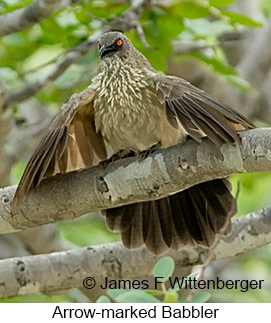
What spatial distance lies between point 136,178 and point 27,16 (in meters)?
1.02

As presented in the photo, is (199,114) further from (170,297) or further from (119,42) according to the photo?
(119,42)

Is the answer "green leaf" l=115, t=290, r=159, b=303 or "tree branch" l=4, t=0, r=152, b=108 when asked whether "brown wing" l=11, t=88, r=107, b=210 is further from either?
Result: "green leaf" l=115, t=290, r=159, b=303

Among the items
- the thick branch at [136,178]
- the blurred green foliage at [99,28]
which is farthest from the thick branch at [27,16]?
the thick branch at [136,178]

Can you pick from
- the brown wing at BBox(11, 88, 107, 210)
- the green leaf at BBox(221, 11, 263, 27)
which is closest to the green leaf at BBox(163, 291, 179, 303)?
the brown wing at BBox(11, 88, 107, 210)

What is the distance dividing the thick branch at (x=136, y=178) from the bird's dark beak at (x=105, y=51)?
0.70m

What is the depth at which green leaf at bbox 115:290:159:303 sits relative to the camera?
247 centimetres

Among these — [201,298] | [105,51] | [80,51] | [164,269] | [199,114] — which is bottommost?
[201,298]

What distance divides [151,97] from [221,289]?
1804 millimetres

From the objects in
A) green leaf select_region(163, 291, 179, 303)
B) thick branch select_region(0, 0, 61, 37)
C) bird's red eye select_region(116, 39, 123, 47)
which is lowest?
green leaf select_region(163, 291, 179, 303)

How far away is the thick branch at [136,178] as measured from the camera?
8.71 ft

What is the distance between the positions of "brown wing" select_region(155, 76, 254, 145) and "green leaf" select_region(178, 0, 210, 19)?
2.18 feet

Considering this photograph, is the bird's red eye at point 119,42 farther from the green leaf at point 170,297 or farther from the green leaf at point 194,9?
the green leaf at point 170,297

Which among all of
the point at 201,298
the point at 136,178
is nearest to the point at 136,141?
the point at 136,178

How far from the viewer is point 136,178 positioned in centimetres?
290
